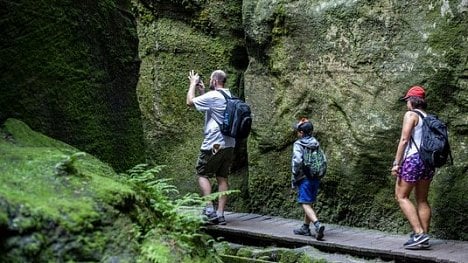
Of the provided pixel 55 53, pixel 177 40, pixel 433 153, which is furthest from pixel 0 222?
pixel 177 40

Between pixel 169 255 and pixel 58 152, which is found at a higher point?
pixel 58 152

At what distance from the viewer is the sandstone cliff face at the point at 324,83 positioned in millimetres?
8617

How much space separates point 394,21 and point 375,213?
258 cm

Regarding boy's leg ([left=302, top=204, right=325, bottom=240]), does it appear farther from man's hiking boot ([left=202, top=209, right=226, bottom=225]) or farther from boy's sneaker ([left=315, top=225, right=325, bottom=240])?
man's hiking boot ([left=202, top=209, right=226, bottom=225])

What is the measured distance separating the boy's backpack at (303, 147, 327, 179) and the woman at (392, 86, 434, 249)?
98 centimetres

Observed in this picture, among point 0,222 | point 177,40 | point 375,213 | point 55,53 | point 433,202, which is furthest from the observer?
point 177,40

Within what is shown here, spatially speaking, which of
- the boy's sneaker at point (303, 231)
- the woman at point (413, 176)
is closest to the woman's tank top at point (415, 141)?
the woman at point (413, 176)

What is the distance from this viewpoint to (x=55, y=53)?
15.7 feet

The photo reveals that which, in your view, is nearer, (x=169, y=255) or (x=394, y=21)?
(x=169, y=255)

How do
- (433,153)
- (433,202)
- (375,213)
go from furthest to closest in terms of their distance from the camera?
(375,213) < (433,202) < (433,153)

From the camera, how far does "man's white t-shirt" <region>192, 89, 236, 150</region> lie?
8852 millimetres

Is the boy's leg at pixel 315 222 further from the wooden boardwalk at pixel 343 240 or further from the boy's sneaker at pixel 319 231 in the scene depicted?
the wooden boardwalk at pixel 343 240

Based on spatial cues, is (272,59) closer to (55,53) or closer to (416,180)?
(416,180)

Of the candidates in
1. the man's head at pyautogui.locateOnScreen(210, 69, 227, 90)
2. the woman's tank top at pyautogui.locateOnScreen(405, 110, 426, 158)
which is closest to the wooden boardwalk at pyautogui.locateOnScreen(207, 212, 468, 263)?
the woman's tank top at pyautogui.locateOnScreen(405, 110, 426, 158)
